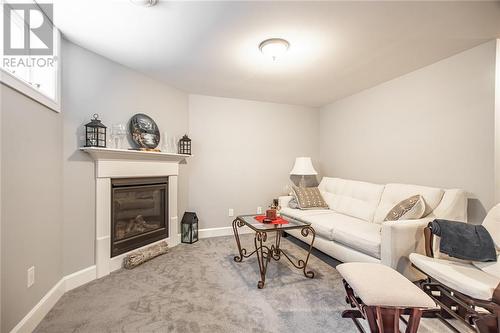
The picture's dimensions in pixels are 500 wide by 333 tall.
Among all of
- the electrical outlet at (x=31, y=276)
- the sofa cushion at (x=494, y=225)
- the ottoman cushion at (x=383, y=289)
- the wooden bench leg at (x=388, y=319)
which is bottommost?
the wooden bench leg at (x=388, y=319)

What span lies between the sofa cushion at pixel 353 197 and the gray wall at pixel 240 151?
2.97 feet

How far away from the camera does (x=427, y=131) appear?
2664 mm

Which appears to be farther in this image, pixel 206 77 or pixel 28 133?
pixel 206 77

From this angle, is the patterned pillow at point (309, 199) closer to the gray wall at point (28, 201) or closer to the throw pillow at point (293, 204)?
the throw pillow at point (293, 204)

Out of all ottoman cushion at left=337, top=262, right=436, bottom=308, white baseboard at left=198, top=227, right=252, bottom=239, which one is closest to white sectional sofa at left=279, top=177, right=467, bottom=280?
ottoman cushion at left=337, top=262, right=436, bottom=308

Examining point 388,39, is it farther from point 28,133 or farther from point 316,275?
point 28,133

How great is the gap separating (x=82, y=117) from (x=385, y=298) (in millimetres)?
2972

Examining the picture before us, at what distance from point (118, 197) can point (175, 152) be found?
103 centimetres

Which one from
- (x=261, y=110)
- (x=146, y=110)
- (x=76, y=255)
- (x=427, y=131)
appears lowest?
(x=76, y=255)

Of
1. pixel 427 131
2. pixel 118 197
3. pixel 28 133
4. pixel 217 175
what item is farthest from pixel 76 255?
pixel 427 131

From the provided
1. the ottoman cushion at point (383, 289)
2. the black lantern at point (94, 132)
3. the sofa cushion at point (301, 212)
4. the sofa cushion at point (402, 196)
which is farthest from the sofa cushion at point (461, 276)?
the black lantern at point (94, 132)

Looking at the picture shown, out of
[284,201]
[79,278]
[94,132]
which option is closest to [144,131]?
[94,132]

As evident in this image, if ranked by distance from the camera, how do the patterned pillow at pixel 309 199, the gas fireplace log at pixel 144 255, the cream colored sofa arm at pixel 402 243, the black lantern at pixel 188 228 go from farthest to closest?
the patterned pillow at pixel 309 199
the black lantern at pixel 188 228
the gas fireplace log at pixel 144 255
the cream colored sofa arm at pixel 402 243

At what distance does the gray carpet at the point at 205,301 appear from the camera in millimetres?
1618
